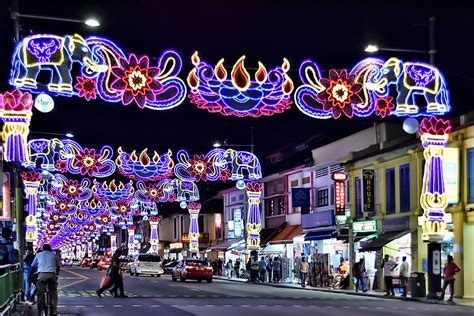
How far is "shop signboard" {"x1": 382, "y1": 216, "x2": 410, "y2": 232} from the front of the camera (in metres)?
37.1

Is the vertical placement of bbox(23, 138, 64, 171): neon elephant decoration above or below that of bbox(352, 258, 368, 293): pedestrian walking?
above

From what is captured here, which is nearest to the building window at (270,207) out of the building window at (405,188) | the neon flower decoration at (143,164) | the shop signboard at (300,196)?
Result: the shop signboard at (300,196)

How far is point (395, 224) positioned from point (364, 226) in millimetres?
2710

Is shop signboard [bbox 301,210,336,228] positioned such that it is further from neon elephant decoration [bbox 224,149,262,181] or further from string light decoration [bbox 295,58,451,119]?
string light decoration [bbox 295,58,451,119]

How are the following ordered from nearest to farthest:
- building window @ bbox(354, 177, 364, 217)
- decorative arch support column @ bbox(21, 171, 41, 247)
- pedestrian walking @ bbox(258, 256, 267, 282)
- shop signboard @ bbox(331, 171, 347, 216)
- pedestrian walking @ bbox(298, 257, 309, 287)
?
decorative arch support column @ bbox(21, 171, 41, 247), shop signboard @ bbox(331, 171, 347, 216), pedestrian walking @ bbox(298, 257, 309, 287), building window @ bbox(354, 177, 364, 217), pedestrian walking @ bbox(258, 256, 267, 282)

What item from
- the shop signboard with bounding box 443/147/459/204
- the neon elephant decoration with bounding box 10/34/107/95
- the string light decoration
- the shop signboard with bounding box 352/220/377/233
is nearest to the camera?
the neon elephant decoration with bounding box 10/34/107/95

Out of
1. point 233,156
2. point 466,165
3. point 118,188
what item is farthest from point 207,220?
point 466,165

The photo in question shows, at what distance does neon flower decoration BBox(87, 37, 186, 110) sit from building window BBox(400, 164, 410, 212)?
58.8 ft

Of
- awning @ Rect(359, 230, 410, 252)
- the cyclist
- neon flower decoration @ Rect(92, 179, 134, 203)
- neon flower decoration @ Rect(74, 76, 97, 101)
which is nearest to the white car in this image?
neon flower decoration @ Rect(92, 179, 134, 203)

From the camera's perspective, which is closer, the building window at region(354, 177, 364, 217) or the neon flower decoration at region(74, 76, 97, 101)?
the neon flower decoration at region(74, 76, 97, 101)

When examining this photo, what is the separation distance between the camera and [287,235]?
53.6 meters

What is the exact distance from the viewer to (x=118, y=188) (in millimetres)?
59031

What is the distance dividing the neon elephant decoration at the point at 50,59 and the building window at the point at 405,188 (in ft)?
66.8

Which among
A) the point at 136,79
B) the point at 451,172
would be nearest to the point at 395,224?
the point at 451,172
